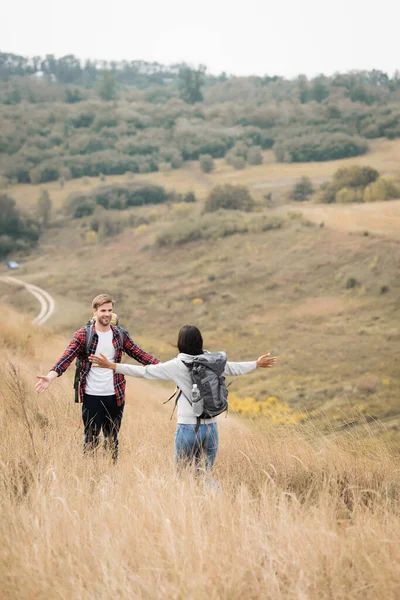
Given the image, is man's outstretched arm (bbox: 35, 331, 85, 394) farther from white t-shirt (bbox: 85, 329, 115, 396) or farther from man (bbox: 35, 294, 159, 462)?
white t-shirt (bbox: 85, 329, 115, 396)

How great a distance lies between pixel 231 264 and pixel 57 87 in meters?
68.8

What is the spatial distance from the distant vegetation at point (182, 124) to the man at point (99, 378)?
53.3 m

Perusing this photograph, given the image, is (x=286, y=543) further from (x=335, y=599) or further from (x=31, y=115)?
(x=31, y=115)

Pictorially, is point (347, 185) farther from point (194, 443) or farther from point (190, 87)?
point (190, 87)

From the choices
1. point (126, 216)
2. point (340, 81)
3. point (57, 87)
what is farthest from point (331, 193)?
point (57, 87)

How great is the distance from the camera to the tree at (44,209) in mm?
51938

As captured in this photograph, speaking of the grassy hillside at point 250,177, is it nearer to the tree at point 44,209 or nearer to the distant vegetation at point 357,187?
the tree at point 44,209

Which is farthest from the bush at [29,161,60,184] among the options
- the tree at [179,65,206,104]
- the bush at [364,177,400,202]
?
the tree at [179,65,206,104]

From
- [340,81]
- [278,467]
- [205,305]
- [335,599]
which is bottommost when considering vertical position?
[205,305]

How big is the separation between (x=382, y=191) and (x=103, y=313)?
42.5 m

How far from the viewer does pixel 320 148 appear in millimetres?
57750

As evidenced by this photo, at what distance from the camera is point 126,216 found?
50.8 metres

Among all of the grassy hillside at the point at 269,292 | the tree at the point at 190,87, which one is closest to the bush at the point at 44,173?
the grassy hillside at the point at 269,292

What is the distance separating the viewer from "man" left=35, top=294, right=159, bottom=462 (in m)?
5.20
